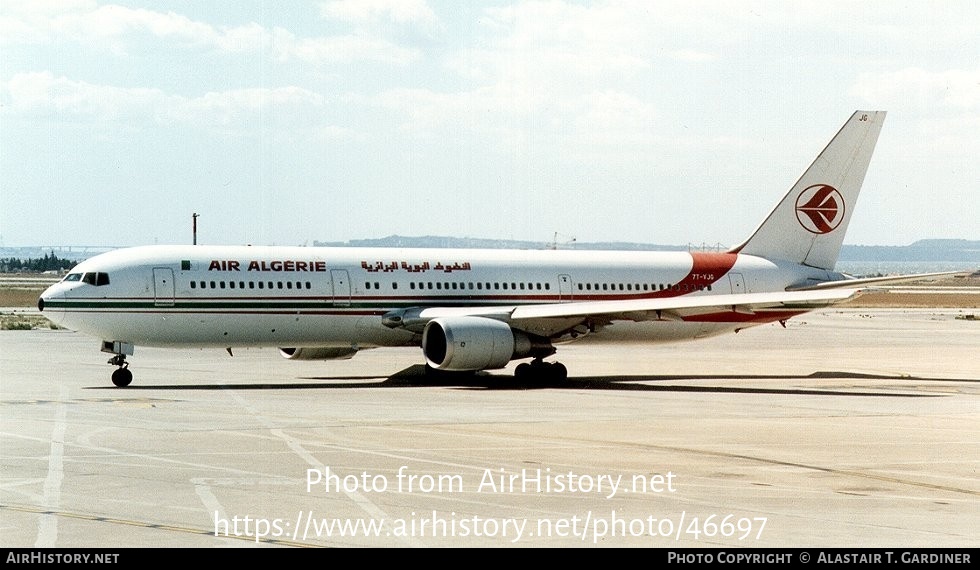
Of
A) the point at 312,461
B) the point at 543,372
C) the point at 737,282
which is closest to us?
the point at 312,461

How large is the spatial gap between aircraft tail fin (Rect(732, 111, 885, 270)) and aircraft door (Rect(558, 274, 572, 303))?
21.9ft

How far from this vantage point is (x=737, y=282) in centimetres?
4400

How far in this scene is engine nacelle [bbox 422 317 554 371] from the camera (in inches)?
1419

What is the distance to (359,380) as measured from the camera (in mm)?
38594

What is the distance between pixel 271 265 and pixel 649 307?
1019 centimetres

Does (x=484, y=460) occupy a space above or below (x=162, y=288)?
below

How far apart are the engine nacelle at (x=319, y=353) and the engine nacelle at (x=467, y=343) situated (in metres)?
4.02

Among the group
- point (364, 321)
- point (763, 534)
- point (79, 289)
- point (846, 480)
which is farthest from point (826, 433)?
point (79, 289)

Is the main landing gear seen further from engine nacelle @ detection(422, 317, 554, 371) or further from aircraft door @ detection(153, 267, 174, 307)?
aircraft door @ detection(153, 267, 174, 307)

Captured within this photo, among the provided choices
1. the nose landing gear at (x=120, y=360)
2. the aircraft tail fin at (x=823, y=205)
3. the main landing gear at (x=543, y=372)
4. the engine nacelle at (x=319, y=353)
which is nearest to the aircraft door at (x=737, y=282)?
the aircraft tail fin at (x=823, y=205)

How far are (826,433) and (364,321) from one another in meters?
16.5

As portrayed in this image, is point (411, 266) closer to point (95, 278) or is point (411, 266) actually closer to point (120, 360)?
point (120, 360)

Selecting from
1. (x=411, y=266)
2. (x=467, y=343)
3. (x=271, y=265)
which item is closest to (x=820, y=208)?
(x=411, y=266)

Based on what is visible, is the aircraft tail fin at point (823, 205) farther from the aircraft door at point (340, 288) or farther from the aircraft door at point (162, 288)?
the aircraft door at point (162, 288)
